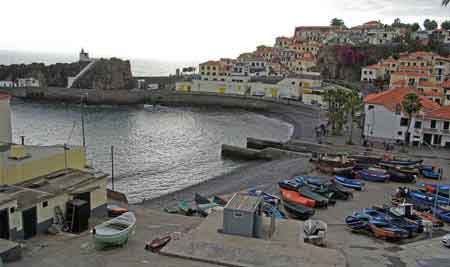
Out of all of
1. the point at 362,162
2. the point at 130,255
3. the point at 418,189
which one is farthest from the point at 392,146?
the point at 130,255

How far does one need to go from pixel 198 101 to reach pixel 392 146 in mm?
53027

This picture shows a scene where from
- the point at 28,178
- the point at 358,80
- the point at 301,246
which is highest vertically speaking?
the point at 358,80

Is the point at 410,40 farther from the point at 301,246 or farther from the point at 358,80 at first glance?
the point at 301,246

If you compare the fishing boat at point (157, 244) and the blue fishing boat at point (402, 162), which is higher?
the fishing boat at point (157, 244)

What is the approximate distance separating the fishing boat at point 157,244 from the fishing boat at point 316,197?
1063cm

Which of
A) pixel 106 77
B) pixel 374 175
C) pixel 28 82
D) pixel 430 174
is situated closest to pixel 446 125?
pixel 430 174

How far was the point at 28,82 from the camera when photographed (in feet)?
334

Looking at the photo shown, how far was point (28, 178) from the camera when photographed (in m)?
16.7

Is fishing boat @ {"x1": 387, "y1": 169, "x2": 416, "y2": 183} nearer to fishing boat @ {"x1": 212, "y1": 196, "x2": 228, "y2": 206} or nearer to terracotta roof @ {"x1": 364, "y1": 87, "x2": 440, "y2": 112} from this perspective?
fishing boat @ {"x1": 212, "y1": 196, "x2": 228, "y2": 206}

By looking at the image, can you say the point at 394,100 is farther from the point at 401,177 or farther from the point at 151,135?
the point at 151,135

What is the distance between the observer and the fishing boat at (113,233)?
12.8m

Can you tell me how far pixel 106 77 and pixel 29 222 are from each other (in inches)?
3654

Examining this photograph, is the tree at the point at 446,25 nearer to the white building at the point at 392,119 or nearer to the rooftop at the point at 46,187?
the white building at the point at 392,119

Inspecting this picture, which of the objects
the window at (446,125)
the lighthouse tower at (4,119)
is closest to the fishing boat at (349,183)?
the window at (446,125)
